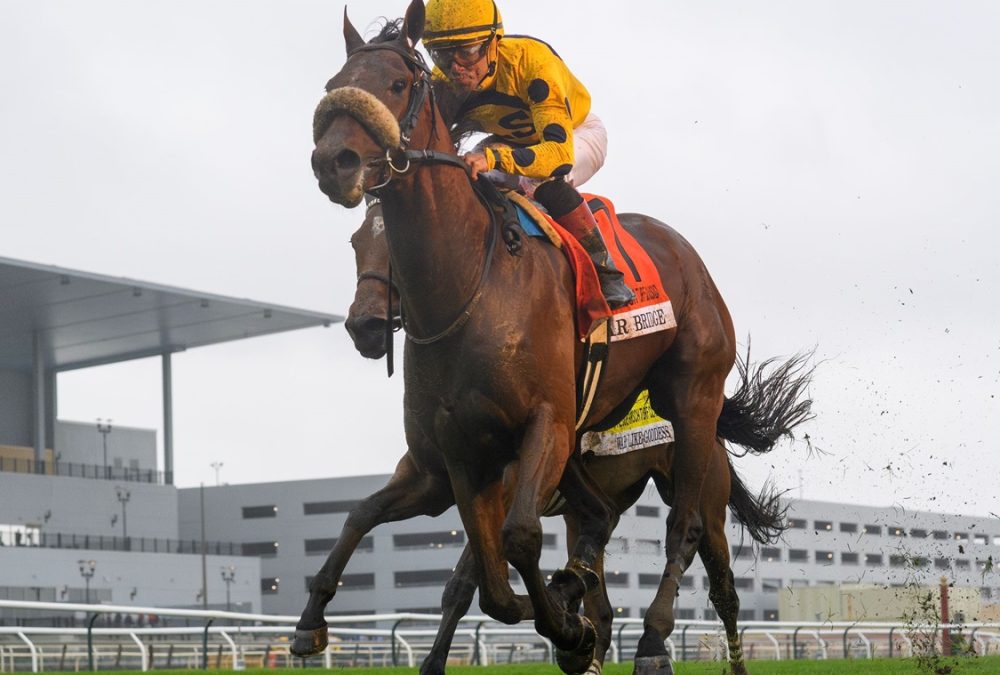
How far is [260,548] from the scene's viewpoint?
224 feet

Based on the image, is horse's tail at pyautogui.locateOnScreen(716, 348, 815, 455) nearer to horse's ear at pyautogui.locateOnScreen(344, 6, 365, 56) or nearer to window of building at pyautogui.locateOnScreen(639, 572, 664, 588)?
horse's ear at pyautogui.locateOnScreen(344, 6, 365, 56)

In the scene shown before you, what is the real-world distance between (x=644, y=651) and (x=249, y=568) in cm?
5340

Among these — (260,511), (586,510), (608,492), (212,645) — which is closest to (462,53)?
(586,510)

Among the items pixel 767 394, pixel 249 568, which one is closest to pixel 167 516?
pixel 249 568

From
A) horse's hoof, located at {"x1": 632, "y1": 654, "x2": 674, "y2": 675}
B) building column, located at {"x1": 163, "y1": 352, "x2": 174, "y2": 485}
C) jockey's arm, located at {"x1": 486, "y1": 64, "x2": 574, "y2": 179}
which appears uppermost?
building column, located at {"x1": 163, "y1": 352, "x2": 174, "y2": 485}

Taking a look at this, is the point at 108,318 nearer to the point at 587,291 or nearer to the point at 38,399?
the point at 38,399

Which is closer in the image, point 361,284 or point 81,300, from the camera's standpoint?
point 361,284

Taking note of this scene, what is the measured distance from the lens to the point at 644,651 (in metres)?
5.77

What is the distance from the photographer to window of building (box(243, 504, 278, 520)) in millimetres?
68375

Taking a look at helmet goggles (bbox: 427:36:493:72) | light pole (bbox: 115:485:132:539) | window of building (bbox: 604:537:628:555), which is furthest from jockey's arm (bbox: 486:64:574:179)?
light pole (bbox: 115:485:132:539)

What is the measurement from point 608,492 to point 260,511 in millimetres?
Result: 61511

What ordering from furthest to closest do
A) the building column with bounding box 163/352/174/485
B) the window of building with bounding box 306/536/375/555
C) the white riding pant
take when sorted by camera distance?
the window of building with bounding box 306/536/375/555, the building column with bounding box 163/352/174/485, the white riding pant

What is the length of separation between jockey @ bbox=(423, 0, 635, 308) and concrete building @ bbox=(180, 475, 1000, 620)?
53750mm

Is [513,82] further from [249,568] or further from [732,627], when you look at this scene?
[249,568]
